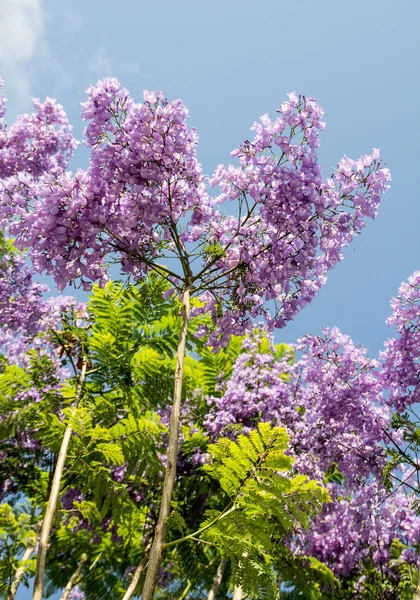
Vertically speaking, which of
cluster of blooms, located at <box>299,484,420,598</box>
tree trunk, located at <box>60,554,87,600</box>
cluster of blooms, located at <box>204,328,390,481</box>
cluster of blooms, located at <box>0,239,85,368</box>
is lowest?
tree trunk, located at <box>60,554,87,600</box>

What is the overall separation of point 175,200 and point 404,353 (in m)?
4.55

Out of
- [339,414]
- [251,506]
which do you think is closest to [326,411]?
[339,414]

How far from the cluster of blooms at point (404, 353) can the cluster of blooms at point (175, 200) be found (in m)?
3.43

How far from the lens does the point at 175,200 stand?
382 cm

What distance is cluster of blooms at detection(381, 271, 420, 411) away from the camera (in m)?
6.63

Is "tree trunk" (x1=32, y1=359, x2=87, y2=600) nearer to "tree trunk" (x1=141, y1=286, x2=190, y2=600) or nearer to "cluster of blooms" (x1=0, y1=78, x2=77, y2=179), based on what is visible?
"tree trunk" (x1=141, y1=286, x2=190, y2=600)

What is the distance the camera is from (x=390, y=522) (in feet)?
35.1

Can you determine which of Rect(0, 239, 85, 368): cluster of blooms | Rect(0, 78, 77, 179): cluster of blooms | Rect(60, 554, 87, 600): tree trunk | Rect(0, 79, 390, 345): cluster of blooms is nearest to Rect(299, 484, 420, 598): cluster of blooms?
Rect(60, 554, 87, 600): tree trunk

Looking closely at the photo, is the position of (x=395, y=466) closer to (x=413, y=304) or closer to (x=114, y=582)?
(x=413, y=304)

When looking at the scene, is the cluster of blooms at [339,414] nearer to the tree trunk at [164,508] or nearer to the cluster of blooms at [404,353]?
the cluster of blooms at [404,353]

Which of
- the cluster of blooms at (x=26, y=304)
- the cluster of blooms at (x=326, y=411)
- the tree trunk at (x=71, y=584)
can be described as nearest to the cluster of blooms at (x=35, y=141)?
the cluster of blooms at (x=26, y=304)

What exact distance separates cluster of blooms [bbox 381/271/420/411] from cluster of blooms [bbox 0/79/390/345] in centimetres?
343

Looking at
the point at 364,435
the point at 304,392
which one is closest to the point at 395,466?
the point at 364,435

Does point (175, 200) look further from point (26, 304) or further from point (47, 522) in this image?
point (26, 304)
